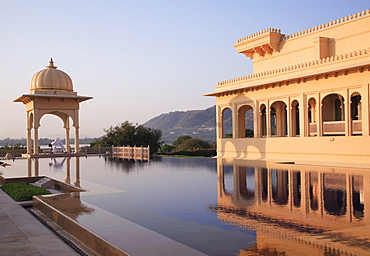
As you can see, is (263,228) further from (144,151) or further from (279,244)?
(144,151)

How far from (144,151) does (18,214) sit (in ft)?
70.2

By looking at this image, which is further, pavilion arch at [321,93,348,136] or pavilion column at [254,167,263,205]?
pavilion arch at [321,93,348,136]

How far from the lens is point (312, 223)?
6.17 meters

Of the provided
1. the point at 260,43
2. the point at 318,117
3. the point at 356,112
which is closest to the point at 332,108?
the point at 356,112

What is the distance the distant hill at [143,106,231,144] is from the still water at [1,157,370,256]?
347ft

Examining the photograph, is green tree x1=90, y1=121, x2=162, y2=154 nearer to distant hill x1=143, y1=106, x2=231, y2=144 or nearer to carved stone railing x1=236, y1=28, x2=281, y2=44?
carved stone railing x1=236, y1=28, x2=281, y2=44

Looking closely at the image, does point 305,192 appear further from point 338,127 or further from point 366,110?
point 338,127

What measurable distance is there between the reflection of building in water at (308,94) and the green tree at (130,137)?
1162cm

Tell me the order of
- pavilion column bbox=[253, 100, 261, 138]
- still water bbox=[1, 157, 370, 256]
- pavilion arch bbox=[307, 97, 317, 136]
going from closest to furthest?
still water bbox=[1, 157, 370, 256] → pavilion arch bbox=[307, 97, 317, 136] → pavilion column bbox=[253, 100, 261, 138]

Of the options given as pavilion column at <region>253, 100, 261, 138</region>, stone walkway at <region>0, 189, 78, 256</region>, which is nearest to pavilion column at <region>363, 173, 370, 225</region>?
stone walkway at <region>0, 189, 78, 256</region>

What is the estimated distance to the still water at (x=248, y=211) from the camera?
5.05 m

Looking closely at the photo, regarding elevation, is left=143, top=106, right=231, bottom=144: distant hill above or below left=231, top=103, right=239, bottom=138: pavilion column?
above

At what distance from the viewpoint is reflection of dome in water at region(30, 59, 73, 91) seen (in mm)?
26734

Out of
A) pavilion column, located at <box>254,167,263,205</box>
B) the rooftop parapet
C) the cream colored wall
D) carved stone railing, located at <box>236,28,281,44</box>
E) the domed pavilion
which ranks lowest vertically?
pavilion column, located at <box>254,167,263,205</box>
